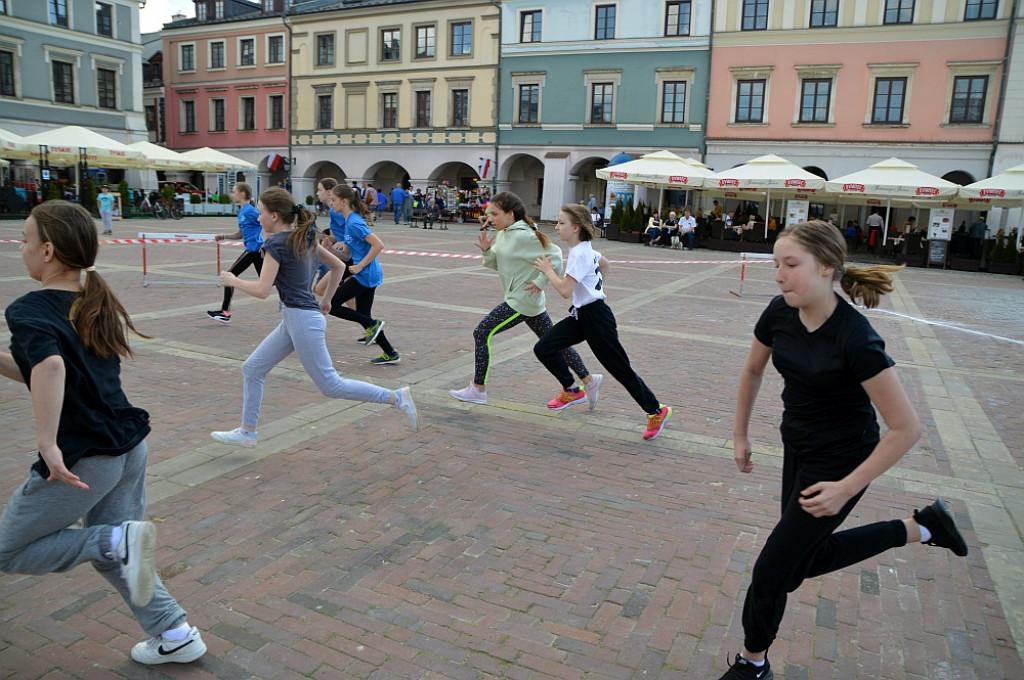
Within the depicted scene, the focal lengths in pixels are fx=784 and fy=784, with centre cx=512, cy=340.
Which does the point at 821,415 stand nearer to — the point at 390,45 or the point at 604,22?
the point at 604,22

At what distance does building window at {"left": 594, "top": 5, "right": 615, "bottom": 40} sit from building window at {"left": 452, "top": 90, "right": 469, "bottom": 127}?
753 centimetres

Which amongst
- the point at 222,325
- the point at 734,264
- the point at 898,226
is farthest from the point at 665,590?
the point at 898,226

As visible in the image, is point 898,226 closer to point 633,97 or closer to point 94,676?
point 633,97

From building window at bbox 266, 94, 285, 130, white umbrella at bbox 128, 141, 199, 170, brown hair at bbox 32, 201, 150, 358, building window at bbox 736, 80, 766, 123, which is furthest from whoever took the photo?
building window at bbox 266, 94, 285, 130

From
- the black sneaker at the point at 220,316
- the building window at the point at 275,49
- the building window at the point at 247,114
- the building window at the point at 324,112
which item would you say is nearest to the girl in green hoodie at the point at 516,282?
the black sneaker at the point at 220,316

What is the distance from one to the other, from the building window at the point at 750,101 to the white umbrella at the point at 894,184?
9.38 m

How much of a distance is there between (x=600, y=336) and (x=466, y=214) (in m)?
33.0

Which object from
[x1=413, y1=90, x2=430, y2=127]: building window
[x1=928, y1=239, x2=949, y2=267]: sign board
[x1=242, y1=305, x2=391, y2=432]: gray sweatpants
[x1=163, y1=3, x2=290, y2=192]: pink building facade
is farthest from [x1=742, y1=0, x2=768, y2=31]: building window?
[x1=242, y1=305, x2=391, y2=432]: gray sweatpants

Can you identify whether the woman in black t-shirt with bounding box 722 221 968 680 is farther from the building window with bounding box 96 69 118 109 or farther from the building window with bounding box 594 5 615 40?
the building window with bounding box 96 69 118 109

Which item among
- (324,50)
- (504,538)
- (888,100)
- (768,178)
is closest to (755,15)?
(888,100)

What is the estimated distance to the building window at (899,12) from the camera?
2978 cm

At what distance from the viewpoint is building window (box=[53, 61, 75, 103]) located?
38812 millimetres

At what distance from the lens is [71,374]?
2.51m

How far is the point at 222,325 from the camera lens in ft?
31.0
